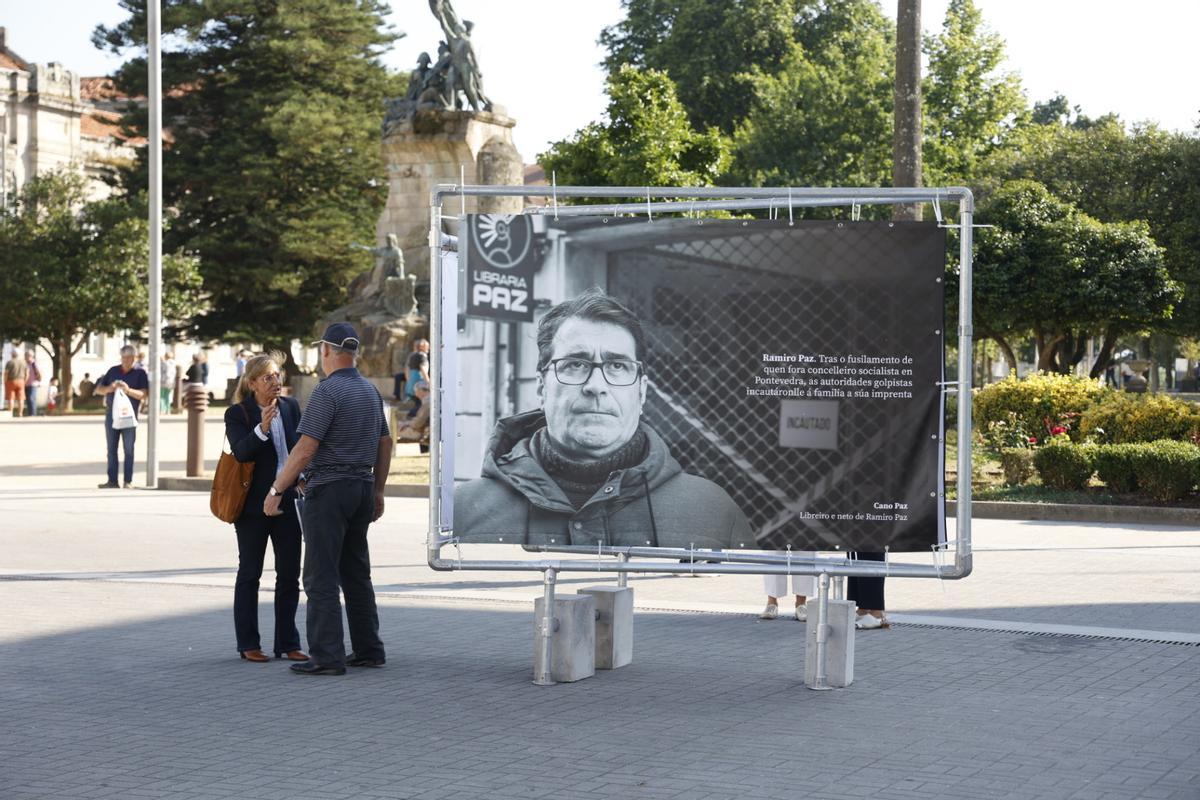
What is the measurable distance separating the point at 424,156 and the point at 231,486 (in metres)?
27.1

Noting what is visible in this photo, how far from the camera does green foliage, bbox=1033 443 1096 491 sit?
19.1 metres

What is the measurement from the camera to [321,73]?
55500 millimetres

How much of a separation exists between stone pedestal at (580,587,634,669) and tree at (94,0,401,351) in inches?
1802

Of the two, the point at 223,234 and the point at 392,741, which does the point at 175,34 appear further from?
the point at 392,741

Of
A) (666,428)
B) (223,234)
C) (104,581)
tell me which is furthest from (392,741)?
(223,234)

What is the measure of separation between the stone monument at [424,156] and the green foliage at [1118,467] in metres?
16.5

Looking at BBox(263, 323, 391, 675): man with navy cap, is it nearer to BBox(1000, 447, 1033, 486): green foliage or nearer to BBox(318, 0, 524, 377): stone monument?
BBox(1000, 447, 1033, 486): green foliage

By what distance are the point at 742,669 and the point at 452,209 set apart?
950 inches

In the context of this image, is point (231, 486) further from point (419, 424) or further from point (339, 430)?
point (419, 424)

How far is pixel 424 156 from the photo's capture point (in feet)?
115

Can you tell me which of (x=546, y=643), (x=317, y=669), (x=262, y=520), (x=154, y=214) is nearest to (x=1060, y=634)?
(x=546, y=643)

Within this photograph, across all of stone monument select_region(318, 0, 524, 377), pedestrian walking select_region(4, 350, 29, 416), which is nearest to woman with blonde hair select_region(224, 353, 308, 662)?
stone monument select_region(318, 0, 524, 377)

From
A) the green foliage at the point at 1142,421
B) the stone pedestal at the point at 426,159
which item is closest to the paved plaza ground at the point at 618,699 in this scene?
the green foliage at the point at 1142,421

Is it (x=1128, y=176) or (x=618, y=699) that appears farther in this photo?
(x=1128, y=176)
